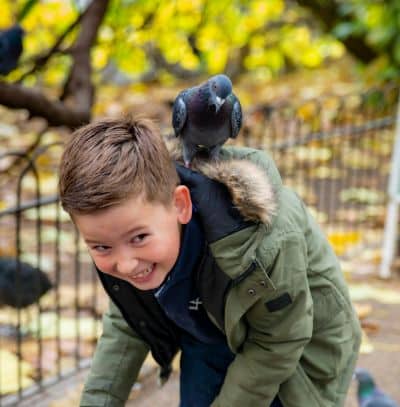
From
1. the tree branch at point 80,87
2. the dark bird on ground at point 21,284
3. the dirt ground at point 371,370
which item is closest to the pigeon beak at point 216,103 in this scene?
the tree branch at point 80,87

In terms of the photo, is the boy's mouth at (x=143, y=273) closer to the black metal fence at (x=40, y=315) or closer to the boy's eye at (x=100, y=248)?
the boy's eye at (x=100, y=248)

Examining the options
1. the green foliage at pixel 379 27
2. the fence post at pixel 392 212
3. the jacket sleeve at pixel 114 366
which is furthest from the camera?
the green foliage at pixel 379 27

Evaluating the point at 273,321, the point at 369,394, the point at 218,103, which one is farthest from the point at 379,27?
the point at 273,321

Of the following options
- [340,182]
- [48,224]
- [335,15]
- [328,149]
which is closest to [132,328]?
[48,224]

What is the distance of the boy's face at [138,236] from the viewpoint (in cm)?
139

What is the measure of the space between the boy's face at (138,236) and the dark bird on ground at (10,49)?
1.64m

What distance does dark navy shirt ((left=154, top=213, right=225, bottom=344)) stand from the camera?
1555 millimetres

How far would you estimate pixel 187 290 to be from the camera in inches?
63.4

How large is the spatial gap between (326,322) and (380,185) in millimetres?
4948

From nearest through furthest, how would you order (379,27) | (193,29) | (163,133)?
(163,133) → (193,29) → (379,27)

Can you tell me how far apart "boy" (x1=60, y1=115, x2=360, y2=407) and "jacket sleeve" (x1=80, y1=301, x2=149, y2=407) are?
0.28 feet

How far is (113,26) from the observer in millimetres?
3760

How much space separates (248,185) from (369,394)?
145 cm

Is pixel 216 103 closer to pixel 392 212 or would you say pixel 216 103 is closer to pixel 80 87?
pixel 80 87
